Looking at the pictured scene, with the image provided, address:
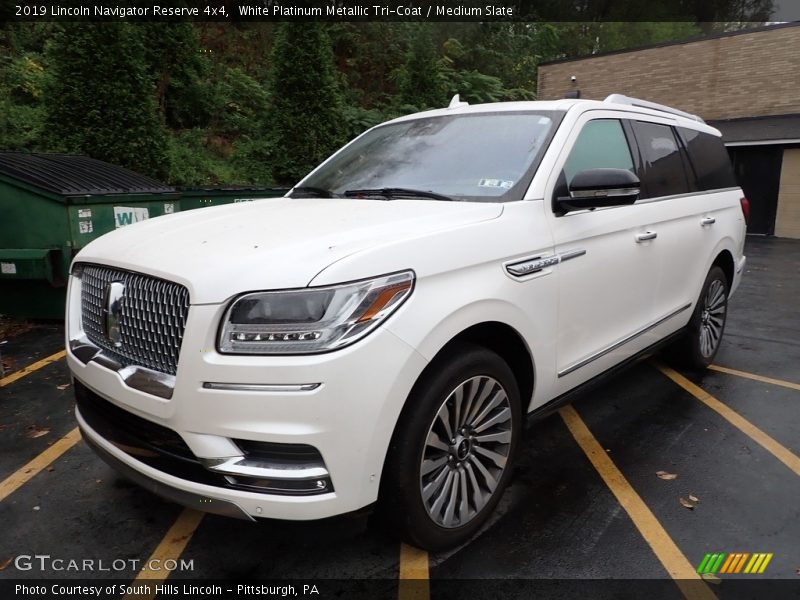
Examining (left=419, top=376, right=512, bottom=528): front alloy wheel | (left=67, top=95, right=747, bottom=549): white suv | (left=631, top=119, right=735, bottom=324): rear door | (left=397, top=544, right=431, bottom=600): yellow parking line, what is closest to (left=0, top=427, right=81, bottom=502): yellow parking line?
(left=67, top=95, right=747, bottom=549): white suv

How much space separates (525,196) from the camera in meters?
2.86

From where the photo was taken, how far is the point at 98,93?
923 centimetres

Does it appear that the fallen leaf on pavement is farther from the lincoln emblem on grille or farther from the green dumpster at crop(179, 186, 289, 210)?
the green dumpster at crop(179, 186, 289, 210)

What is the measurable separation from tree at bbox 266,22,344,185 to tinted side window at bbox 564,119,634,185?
9.68 metres

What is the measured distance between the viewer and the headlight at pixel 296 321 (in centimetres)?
203

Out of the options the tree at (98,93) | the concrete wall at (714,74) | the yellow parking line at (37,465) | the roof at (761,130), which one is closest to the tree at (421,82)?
the concrete wall at (714,74)

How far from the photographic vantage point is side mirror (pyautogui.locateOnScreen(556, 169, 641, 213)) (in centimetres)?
290

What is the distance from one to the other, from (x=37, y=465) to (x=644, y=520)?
3243 millimetres

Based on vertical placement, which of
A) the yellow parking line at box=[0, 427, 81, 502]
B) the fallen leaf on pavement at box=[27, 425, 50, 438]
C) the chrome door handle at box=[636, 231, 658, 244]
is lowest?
the fallen leaf on pavement at box=[27, 425, 50, 438]

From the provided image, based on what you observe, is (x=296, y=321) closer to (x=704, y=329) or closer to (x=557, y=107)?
(x=557, y=107)

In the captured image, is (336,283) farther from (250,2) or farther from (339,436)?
(250,2)

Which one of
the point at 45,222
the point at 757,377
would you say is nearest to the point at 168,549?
the point at 45,222

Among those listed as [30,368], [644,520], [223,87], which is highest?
[223,87]

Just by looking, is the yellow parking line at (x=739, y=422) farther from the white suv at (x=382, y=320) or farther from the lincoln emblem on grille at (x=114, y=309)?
the lincoln emblem on grille at (x=114, y=309)
